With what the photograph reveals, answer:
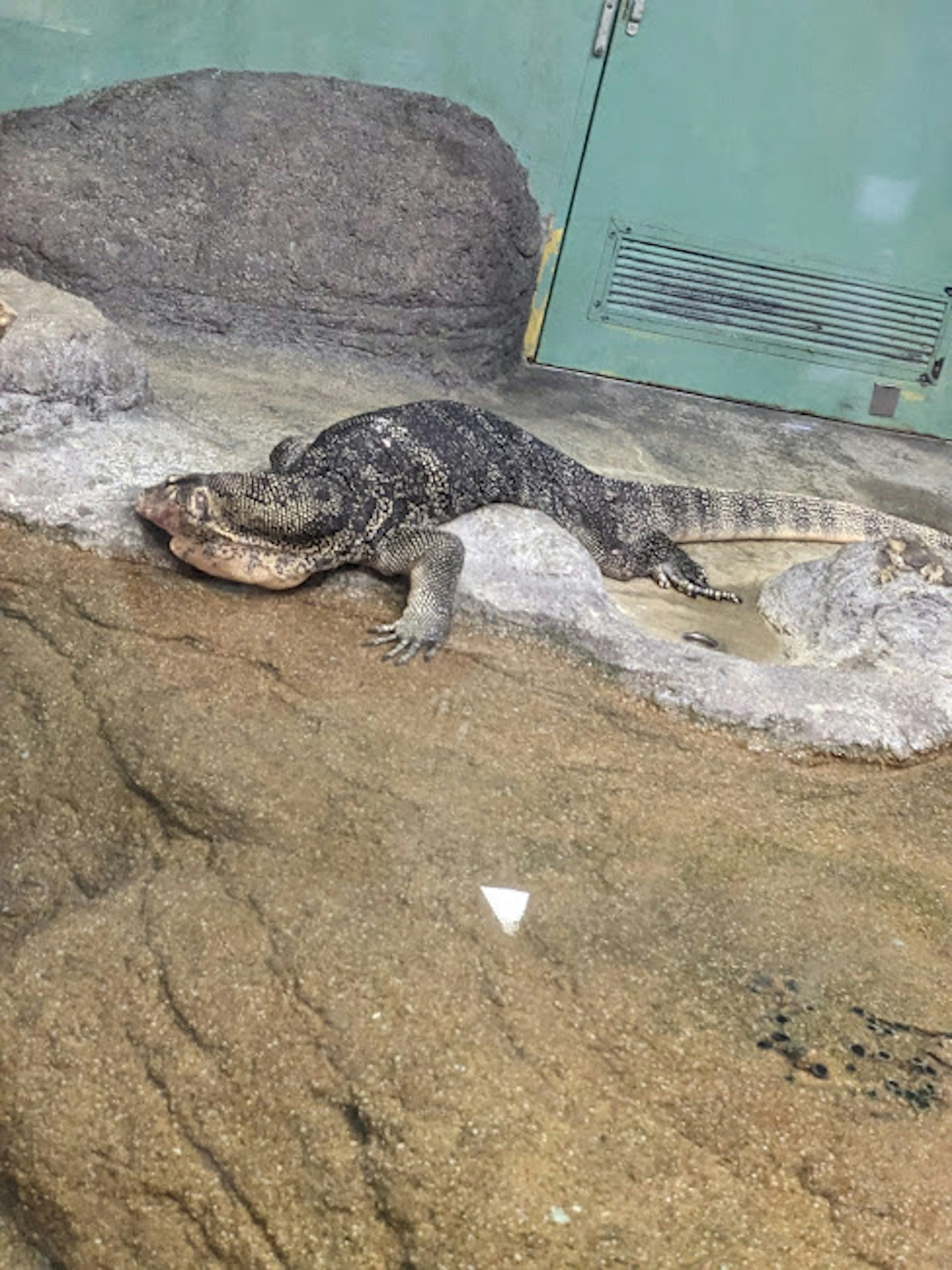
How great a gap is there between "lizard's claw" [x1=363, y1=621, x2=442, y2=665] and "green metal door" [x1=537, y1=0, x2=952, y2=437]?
4.16 m

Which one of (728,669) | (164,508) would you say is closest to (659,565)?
(728,669)

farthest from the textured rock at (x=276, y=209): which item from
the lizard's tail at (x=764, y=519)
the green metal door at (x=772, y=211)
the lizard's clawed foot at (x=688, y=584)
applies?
the lizard's clawed foot at (x=688, y=584)

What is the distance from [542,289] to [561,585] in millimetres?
3802

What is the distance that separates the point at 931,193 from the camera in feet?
23.2

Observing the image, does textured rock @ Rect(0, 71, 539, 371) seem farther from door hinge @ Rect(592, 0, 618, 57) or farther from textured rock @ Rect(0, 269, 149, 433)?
textured rock @ Rect(0, 269, 149, 433)

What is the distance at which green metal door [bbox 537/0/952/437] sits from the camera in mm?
6621

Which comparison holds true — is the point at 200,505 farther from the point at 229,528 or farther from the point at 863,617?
the point at 863,617

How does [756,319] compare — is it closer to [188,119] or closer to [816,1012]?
[188,119]

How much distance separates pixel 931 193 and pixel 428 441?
14.8 feet

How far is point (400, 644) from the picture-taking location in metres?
3.61

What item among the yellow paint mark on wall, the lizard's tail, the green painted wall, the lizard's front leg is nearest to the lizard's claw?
the lizard's front leg

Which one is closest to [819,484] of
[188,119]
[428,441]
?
[428,441]

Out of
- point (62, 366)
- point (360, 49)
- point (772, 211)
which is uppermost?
point (360, 49)

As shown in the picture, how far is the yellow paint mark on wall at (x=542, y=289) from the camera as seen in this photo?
702cm
